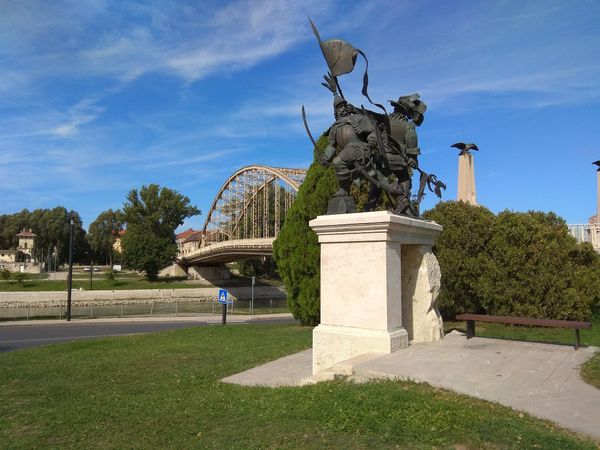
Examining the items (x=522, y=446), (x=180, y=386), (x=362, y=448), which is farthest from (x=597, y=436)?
(x=180, y=386)

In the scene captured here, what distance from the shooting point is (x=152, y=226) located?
70.9 metres

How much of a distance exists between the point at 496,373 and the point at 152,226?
6968 cm

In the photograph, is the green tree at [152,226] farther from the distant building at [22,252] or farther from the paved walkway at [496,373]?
the paved walkway at [496,373]

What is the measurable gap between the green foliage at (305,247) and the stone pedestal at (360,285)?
798 cm

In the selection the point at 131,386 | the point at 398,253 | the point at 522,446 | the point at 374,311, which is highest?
the point at 398,253

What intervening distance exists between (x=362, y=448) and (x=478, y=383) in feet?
6.64

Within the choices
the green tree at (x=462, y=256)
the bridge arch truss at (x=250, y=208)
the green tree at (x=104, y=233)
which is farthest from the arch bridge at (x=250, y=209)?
the green tree at (x=462, y=256)

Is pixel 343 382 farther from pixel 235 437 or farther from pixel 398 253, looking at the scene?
pixel 398 253

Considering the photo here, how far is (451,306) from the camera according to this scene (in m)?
14.1

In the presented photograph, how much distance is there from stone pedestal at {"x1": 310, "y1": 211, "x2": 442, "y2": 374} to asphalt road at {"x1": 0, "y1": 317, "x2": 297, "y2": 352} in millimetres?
11782

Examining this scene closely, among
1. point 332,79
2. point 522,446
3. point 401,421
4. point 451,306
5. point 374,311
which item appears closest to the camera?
point 522,446

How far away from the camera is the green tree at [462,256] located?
45.4ft

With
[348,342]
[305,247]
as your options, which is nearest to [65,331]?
[305,247]

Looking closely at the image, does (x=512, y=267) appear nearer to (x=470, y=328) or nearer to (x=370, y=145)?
(x=470, y=328)
